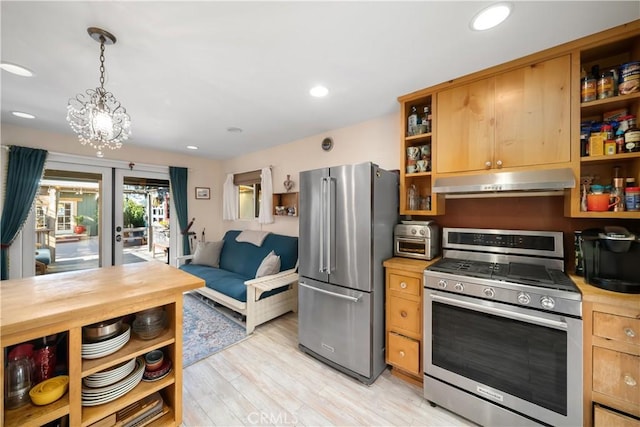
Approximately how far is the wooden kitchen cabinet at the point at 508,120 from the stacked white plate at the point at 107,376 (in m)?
2.47

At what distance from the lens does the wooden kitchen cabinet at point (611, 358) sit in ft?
3.81

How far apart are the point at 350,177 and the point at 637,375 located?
188cm

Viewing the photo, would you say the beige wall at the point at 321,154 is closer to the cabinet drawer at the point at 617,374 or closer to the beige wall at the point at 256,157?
the beige wall at the point at 256,157

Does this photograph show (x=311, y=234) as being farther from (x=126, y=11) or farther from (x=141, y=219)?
(x=141, y=219)

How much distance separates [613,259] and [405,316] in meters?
1.25

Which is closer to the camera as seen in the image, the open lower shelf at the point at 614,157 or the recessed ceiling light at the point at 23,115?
the open lower shelf at the point at 614,157

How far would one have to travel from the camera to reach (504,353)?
1.43 metres

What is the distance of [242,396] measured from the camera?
176cm

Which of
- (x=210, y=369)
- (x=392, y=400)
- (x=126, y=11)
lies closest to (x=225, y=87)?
(x=126, y=11)

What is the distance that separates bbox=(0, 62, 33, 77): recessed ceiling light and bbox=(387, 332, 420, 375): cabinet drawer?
11.3 ft

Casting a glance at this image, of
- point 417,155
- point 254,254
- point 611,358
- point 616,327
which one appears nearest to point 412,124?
point 417,155

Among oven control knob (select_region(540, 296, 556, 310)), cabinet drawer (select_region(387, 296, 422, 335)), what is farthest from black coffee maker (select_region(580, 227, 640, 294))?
cabinet drawer (select_region(387, 296, 422, 335))

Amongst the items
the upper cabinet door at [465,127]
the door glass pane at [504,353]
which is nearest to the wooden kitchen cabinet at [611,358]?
the door glass pane at [504,353]

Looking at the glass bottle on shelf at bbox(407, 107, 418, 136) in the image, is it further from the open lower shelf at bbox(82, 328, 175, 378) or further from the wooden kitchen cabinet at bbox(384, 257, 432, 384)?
the open lower shelf at bbox(82, 328, 175, 378)
